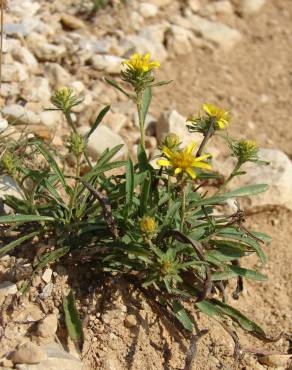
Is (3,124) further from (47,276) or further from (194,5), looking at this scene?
(194,5)

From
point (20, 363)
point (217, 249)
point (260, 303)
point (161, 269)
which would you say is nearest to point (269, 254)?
point (260, 303)

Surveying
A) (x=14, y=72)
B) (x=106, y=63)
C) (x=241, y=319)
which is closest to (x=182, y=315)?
(x=241, y=319)

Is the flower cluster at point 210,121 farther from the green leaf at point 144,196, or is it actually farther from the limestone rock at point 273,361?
the limestone rock at point 273,361

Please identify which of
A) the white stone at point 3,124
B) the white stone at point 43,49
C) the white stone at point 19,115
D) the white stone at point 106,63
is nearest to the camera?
the white stone at point 3,124

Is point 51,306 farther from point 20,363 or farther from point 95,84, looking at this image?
point 95,84

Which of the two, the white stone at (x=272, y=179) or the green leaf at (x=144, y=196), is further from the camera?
the white stone at (x=272, y=179)

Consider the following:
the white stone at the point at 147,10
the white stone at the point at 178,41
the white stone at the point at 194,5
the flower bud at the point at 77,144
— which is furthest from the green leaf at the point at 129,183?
the white stone at the point at 194,5
